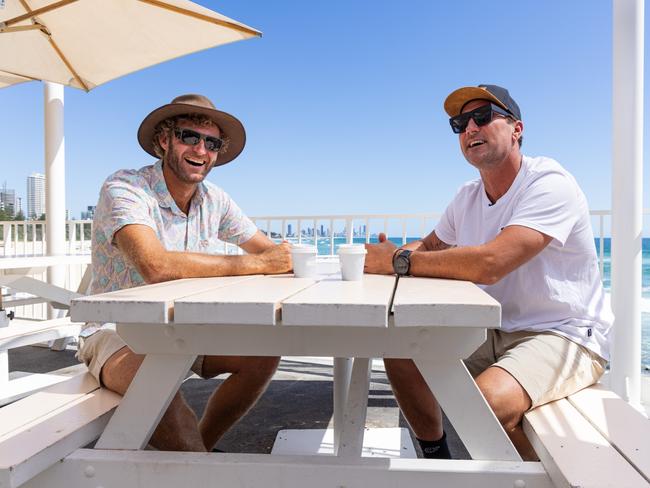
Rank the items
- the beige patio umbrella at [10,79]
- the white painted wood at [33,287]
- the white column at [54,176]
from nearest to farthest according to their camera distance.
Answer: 1. the white painted wood at [33,287]
2. the beige patio umbrella at [10,79]
3. the white column at [54,176]

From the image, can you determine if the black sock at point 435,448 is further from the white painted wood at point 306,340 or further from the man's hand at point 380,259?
the white painted wood at point 306,340

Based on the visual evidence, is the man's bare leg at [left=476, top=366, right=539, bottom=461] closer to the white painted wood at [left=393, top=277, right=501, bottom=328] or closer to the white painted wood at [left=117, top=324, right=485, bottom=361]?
the white painted wood at [left=117, top=324, right=485, bottom=361]

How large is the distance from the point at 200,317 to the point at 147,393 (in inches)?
14.7

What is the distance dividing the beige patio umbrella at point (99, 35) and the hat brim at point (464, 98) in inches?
65.7

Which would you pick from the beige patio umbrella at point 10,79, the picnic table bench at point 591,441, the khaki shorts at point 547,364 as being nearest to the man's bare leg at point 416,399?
the khaki shorts at point 547,364

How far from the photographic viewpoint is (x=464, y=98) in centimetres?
211

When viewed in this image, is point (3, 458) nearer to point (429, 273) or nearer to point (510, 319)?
point (429, 273)

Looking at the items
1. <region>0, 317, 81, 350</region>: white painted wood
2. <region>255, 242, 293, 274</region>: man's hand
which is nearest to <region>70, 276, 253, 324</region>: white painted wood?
<region>255, 242, 293, 274</region>: man's hand

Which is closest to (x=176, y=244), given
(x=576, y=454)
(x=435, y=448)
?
(x=435, y=448)

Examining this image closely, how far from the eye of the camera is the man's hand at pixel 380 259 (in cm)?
174

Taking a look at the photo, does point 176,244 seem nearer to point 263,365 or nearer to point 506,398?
point 263,365

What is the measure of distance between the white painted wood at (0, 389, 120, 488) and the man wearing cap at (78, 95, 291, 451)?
12cm

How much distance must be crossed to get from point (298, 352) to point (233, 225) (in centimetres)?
143

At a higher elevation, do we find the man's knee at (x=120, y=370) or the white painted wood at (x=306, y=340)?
the white painted wood at (x=306, y=340)
